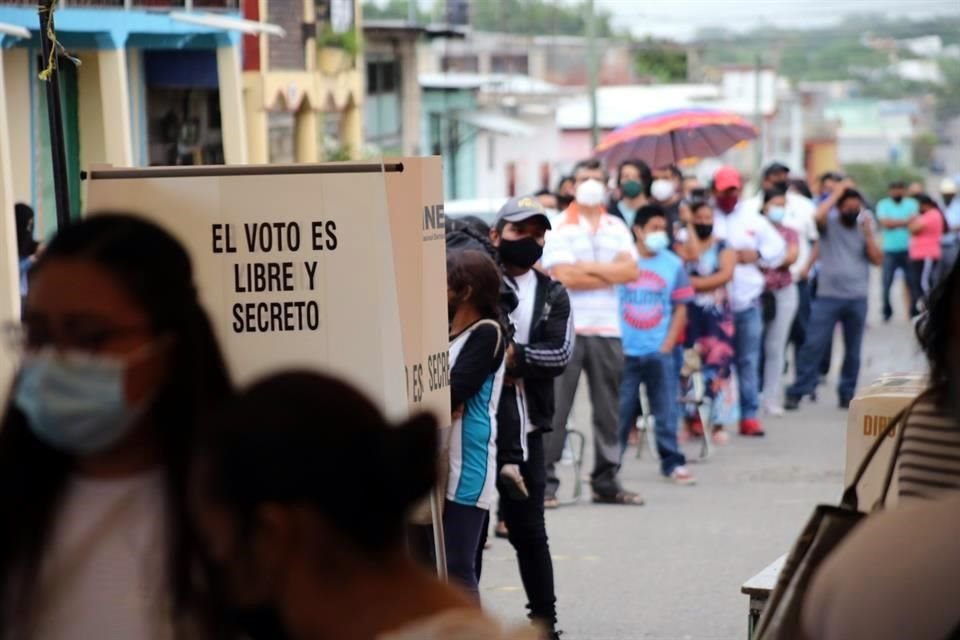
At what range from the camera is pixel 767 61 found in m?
103

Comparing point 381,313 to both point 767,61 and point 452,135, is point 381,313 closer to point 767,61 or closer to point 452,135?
point 452,135

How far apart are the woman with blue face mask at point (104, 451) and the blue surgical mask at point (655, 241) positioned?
32.9 feet

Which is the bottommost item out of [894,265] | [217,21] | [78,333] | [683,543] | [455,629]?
[894,265]

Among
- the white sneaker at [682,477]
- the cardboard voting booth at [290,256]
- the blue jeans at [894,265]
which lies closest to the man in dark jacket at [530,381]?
the cardboard voting booth at [290,256]

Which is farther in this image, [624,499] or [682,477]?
[682,477]

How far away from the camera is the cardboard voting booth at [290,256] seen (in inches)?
223

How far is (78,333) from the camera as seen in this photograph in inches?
111

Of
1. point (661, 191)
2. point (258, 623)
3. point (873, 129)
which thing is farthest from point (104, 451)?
point (873, 129)

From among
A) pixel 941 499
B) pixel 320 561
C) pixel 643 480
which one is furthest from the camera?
pixel 643 480

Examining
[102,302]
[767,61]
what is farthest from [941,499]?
[767,61]

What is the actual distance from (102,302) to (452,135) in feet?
156

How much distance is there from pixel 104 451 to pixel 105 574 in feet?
0.59

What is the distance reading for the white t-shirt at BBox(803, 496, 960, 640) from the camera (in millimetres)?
2838

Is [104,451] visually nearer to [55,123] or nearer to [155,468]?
[155,468]
